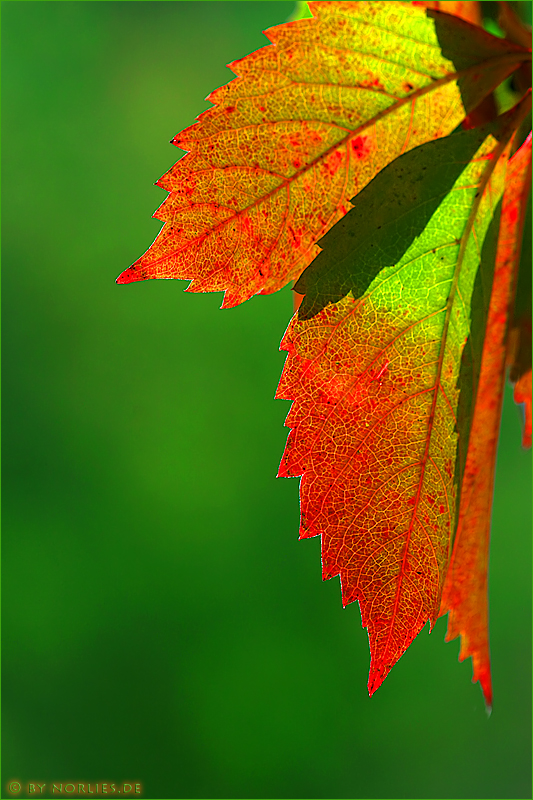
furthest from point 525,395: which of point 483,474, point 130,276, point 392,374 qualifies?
point 130,276

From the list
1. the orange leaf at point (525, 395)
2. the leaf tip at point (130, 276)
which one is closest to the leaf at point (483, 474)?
the orange leaf at point (525, 395)

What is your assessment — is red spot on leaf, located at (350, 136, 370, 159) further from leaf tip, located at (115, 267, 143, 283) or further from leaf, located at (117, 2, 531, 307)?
leaf tip, located at (115, 267, 143, 283)

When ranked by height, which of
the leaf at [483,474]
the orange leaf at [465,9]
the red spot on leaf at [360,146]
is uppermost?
the orange leaf at [465,9]

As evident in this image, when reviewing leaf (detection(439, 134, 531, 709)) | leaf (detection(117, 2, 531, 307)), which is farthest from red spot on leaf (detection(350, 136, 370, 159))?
leaf (detection(439, 134, 531, 709))

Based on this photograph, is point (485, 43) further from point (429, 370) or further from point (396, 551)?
point (396, 551)

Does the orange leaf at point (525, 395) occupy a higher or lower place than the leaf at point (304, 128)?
lower

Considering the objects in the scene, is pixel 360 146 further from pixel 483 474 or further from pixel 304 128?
pixel 483 474

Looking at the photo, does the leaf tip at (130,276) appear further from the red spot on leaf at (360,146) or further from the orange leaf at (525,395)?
the orange leaf at (525,395)
